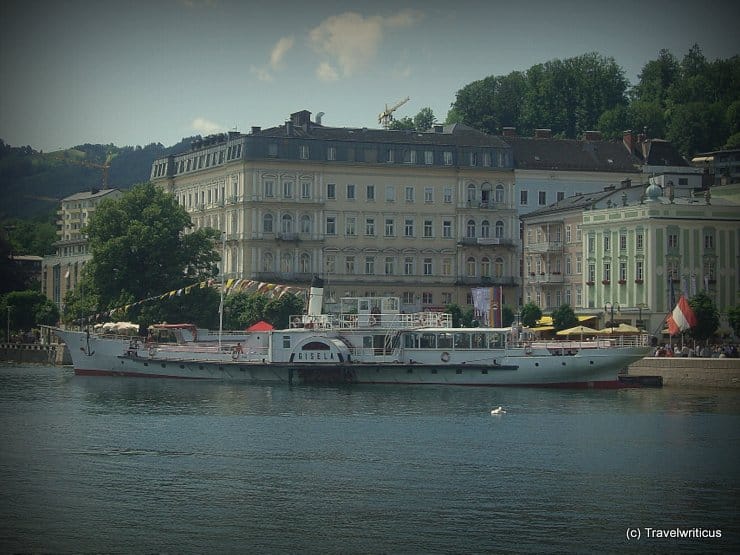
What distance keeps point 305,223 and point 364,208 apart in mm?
5368

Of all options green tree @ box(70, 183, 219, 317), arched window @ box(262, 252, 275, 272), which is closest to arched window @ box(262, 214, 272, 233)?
arched window @ box(262, 252, 275, 272)

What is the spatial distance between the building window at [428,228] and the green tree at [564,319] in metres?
28.2

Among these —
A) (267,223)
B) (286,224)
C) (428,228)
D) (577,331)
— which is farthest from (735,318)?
(267,223)

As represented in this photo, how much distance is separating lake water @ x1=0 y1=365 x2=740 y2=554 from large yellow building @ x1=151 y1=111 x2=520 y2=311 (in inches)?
2070

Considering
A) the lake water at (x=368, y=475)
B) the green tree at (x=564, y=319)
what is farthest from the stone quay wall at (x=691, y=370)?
the green tree at (x=564, y=319)

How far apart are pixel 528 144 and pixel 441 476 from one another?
3710 inches

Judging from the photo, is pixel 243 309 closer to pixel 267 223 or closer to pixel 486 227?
pixel 267 223

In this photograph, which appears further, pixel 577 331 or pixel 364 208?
pixel 364 208

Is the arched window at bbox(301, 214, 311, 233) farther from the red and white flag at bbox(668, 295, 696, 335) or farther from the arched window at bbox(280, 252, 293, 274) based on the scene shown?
the red and white flag at bbox(668, 295, 696, 335)

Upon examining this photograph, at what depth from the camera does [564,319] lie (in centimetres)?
11138

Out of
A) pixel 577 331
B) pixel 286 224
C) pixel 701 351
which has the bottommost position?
pixel 701 351

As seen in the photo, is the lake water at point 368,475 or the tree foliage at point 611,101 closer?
the lake water at point 368,475

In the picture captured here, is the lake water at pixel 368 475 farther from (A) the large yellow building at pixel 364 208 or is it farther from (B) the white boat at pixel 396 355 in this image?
(A) the large yellow building at pixel 364 208

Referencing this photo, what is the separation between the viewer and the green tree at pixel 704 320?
99.1m
